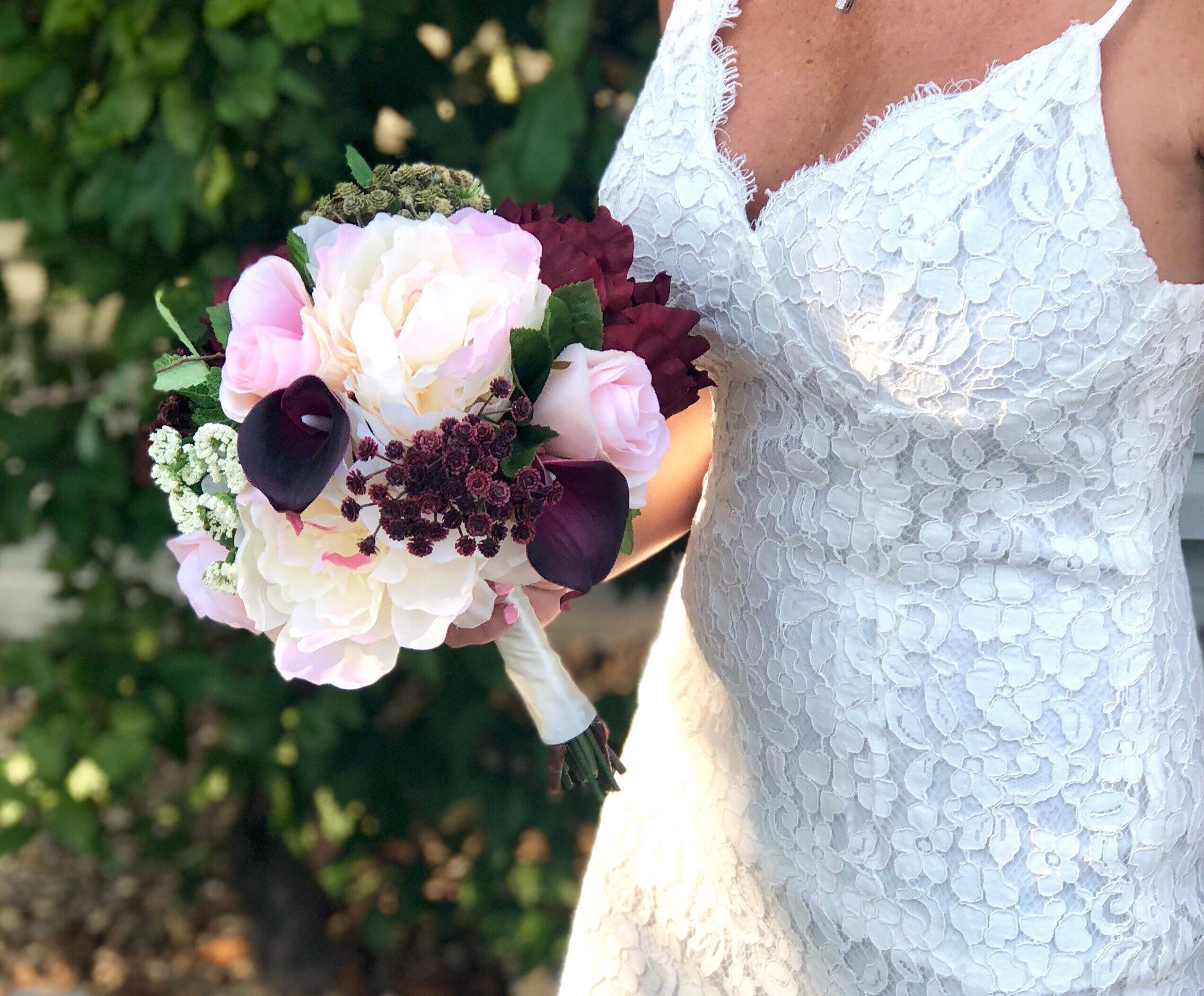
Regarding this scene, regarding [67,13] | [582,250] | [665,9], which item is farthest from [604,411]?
[67,13]

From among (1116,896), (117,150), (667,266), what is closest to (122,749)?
(117,150)

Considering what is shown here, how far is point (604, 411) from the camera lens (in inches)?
27.7

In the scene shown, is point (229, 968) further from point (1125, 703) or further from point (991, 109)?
point (991, 109)

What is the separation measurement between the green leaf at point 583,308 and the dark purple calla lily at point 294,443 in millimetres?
151

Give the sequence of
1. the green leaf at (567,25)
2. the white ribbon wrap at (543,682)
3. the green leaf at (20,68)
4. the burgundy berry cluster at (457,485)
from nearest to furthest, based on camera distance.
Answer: the burgundy berry cluster at (457,485) → the white ribbon wrap at (543,682) → the green leaf at (567,25) → the green leaf at (20,68)

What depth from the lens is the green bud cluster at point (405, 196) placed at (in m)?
0.80

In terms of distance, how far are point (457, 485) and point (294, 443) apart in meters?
0.10

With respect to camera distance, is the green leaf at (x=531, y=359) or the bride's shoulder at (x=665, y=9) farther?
the bride's shoulder at (x=665, y=9)

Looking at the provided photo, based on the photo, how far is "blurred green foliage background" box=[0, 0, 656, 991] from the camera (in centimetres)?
144

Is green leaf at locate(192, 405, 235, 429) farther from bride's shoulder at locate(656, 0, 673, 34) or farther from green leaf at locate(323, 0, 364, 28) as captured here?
green leaf at locate(323, 0, 364, 28)

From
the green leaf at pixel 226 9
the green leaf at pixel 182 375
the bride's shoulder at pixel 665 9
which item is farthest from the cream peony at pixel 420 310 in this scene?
the green leaf at pixel 226 9

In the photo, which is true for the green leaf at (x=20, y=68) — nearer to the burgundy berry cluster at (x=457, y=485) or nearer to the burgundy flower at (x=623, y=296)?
the burgundy flower at (x=623, y=296)

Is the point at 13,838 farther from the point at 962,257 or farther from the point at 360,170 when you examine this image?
the point at 962,257

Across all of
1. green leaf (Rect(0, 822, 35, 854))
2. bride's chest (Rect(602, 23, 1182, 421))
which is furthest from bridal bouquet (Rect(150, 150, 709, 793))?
green leaf (Rect(0, 822, 35, 854))
